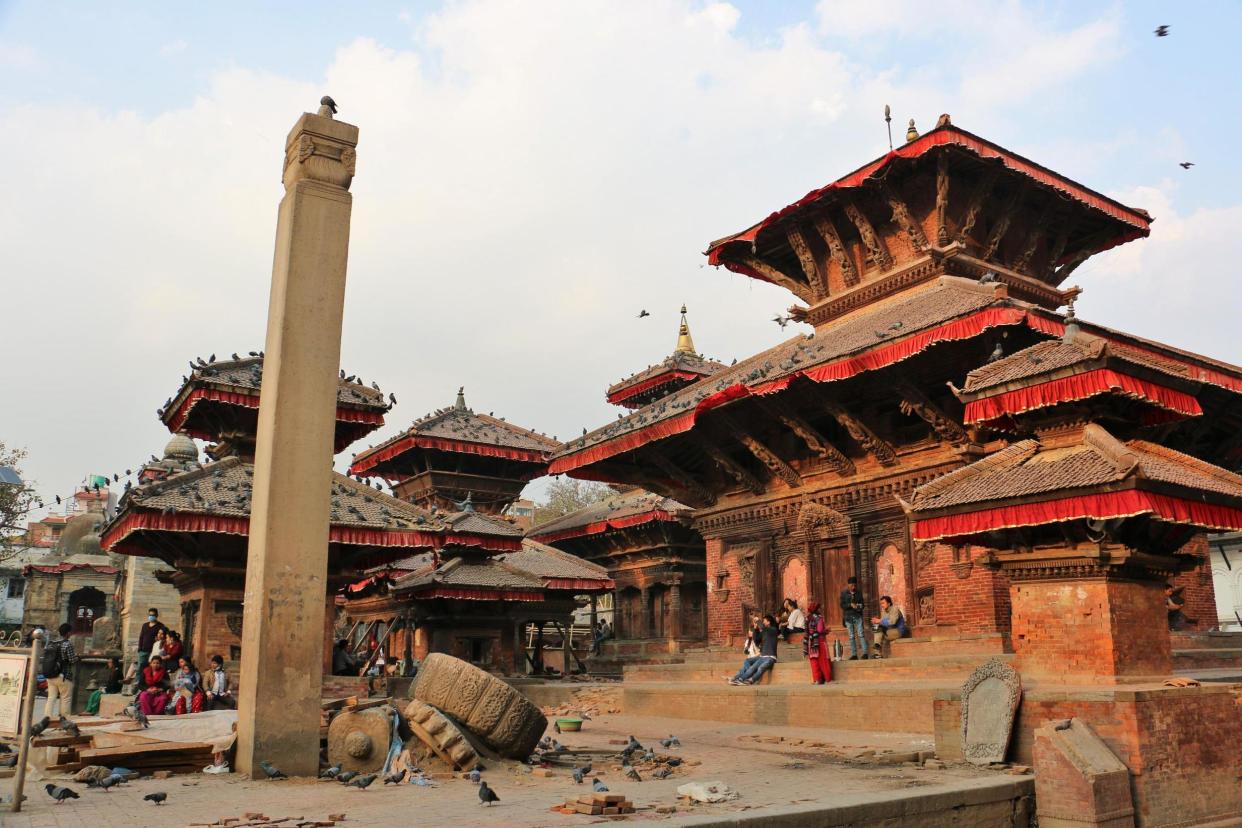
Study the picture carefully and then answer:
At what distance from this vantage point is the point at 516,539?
25391 millimetres

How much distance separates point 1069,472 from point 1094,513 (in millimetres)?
603

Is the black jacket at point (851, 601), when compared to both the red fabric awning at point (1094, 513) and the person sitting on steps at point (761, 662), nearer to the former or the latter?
the person sitting on steps at point (761, 662)

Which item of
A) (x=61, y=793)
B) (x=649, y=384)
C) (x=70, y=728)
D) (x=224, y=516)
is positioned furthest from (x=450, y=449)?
(x=61, y=793)

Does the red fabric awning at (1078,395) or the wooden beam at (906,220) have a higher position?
the wooden beam at (906,220)

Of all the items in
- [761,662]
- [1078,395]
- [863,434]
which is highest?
[863,434]

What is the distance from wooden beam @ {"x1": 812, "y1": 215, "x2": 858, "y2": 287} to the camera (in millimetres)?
21188

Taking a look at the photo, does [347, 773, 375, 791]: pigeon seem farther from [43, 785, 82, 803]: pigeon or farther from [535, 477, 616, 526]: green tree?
[535, 477, 616, 526]: green tree

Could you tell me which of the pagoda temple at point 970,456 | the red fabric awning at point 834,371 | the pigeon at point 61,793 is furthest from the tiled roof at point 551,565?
the pigeon at point 61,793

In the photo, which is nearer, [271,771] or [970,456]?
[271,771]

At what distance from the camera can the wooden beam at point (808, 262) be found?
22047 mm

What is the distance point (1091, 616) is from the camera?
9953 millimetres

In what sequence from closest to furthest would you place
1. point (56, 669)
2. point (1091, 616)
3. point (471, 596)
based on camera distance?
1. point (1091, 616)
2. point (56, 669)
3. point (471, 596)

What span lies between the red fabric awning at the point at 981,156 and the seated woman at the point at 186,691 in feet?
47.8

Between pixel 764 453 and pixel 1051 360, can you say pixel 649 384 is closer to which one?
pixel 764 453
